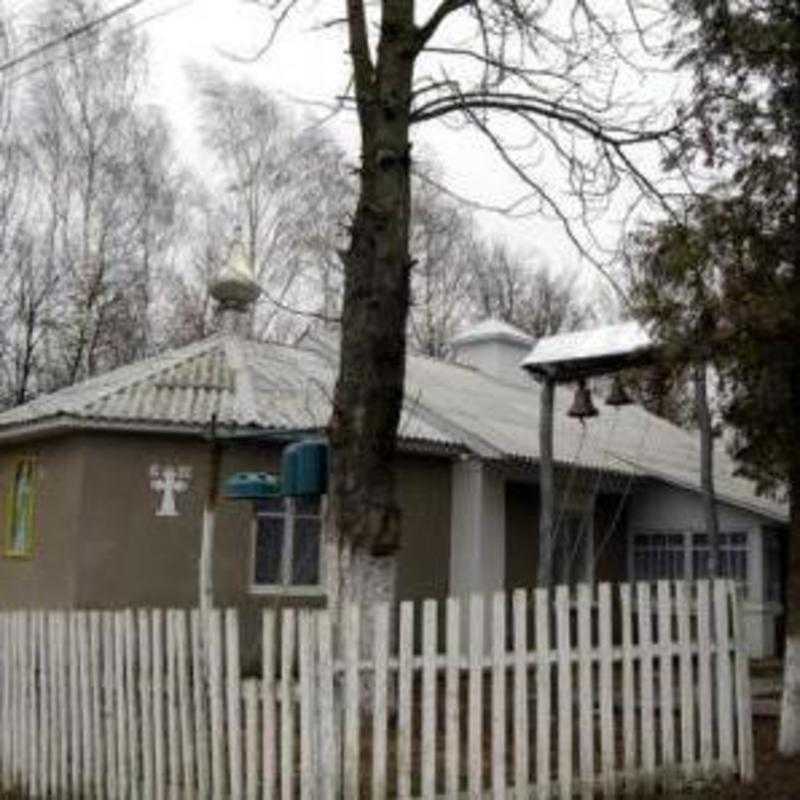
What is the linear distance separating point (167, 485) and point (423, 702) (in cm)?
1053

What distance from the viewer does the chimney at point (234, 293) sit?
71.1ft

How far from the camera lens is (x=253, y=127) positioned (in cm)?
3809

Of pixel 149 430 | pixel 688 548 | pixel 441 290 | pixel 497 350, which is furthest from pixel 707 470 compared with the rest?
pixel 441 290

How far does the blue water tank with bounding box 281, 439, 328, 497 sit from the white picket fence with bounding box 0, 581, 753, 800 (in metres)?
2.34

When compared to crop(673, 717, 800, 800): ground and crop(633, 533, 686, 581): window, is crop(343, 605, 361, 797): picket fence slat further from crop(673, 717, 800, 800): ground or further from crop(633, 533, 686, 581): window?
crop(633, 533, 686, 581): window

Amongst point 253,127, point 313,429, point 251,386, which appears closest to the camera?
point 313,429

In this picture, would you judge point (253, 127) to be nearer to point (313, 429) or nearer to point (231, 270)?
point (231, 270)

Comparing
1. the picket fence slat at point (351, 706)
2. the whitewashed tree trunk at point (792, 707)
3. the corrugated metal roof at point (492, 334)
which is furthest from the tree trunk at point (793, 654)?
the corrugated metal roof at point (492, 334)

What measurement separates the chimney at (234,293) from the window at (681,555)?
7651mm

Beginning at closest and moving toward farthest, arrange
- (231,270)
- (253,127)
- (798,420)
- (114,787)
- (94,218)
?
(114,787)
(798,420)
(231,270)
(94,218)
(253,127)

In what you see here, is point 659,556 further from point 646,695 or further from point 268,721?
point 268,721

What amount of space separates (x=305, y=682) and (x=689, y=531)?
16577 mm

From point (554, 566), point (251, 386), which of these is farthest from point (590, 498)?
point (251, 386)

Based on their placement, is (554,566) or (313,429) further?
(554,566)
